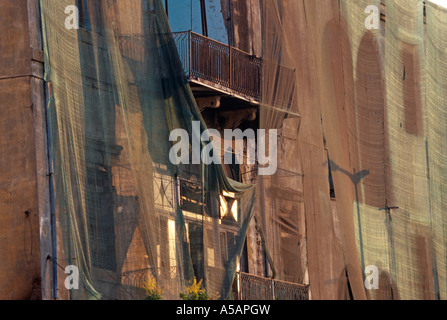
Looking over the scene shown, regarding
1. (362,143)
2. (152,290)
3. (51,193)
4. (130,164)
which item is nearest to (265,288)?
(362,143)

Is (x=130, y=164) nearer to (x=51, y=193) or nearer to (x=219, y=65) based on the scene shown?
(x=51, y=193)

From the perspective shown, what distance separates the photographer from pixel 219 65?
55.6ft

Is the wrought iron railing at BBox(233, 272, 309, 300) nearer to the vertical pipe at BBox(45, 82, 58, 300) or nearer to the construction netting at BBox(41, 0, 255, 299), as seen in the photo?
the construction netting at BBox(41, 0, 255, 299)

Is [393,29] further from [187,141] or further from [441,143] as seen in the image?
[187,141]

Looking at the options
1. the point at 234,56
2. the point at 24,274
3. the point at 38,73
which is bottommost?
the point at 24,274

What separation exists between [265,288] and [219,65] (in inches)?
114

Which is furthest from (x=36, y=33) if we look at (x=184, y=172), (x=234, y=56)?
(x=234, y=56)

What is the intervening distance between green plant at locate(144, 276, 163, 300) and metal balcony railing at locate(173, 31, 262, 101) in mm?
3105

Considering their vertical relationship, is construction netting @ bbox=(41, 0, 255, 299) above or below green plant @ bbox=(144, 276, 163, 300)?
above

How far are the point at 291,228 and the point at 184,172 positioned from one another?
83.6 inches

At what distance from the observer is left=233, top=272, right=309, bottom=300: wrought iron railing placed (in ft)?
54.4

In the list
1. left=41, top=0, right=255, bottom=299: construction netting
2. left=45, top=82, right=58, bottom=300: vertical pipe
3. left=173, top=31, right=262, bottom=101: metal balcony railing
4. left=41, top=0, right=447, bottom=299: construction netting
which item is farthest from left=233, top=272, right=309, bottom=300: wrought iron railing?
left=45, top=82, right=58, bottom=300: vertical pipe

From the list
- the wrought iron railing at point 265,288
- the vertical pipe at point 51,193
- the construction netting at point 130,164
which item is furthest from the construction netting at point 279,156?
the wrought iron railing at point 265,288

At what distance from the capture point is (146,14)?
1521 centimetres
